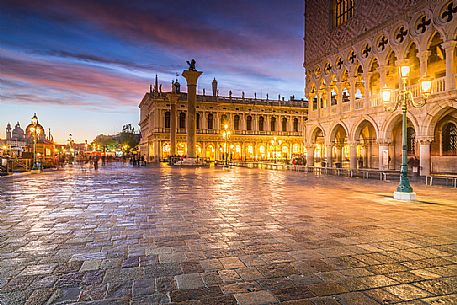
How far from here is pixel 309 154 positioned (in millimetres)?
32781

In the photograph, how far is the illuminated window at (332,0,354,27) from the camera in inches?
1068

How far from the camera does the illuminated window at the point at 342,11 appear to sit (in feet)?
89.0

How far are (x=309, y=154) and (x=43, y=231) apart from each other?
28.8m

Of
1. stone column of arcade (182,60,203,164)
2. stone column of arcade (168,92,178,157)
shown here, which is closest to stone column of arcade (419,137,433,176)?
stone column of arcade (182,60,203,164)

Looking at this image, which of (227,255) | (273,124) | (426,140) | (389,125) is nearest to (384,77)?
(389,125)

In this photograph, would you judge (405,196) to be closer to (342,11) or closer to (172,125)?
(342,11)

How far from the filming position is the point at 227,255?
4961 millimetres

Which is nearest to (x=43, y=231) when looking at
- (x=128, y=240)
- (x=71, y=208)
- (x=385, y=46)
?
(x=128, y=240)

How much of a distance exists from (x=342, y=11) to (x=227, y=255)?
28.6 m

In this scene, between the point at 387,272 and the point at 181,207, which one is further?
the point at 181,207

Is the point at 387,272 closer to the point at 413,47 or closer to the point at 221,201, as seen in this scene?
the point at 221,201

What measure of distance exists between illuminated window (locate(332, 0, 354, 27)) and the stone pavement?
885 inches

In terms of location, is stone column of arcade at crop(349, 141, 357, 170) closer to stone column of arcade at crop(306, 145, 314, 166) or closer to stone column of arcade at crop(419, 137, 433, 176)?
stone column of arcade at crop(306, 145, 314, 166)

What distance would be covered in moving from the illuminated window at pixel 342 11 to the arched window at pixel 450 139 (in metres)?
11.1
